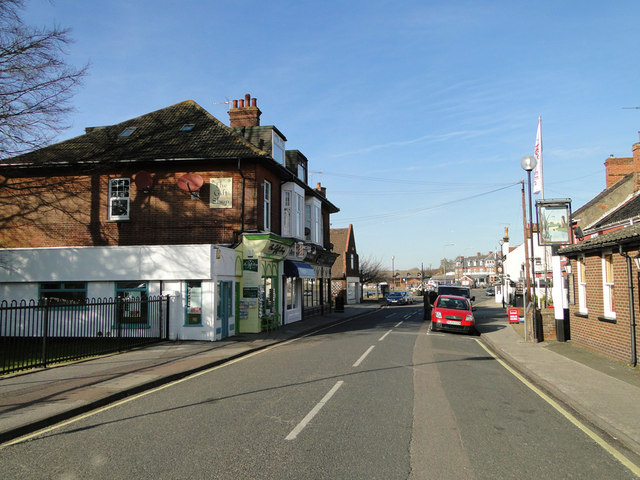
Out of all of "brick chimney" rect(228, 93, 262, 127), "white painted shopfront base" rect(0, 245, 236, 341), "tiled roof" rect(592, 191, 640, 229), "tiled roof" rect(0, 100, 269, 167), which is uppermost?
"brick chimney" rect(228, 93, 262, 127)

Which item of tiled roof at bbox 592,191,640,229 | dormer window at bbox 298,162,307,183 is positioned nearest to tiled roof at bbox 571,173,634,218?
tiled roof at bbox 592,191,640,229

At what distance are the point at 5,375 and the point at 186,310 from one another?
7.39 meters

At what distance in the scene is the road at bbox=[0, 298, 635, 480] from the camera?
199 inches

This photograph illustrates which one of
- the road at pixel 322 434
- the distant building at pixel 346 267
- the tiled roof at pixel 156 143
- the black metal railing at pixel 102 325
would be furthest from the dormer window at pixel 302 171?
the distant building at pixel 346 267

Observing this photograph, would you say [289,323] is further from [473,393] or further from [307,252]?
[473,393]

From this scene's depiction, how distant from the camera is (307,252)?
90.3ft

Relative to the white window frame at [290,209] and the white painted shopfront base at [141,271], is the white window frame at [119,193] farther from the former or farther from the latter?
the white window frame at [290,209]

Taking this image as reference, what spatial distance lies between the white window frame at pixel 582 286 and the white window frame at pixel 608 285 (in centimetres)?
162

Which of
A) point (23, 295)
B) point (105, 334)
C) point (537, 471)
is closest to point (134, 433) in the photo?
point (537, 471)

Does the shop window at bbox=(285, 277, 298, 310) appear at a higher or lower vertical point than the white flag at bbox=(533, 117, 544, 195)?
lower

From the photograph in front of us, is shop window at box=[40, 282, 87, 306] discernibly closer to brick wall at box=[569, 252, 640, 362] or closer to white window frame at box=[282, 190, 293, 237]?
white window frame at box=[282, 190, 293, 237]

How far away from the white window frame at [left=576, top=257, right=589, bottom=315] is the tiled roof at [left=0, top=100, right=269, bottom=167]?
12.3 metres

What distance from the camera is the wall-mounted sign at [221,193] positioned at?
67.4 ft

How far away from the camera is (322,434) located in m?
6.18
